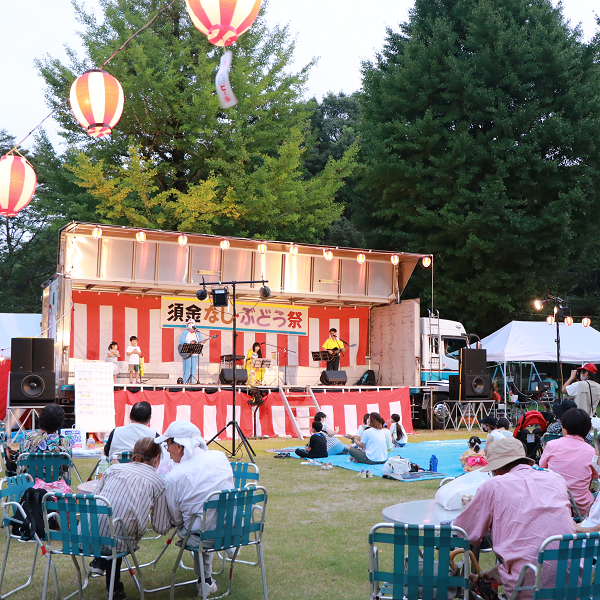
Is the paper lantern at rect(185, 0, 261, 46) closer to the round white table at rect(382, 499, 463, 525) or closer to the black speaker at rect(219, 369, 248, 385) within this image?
the round white table at rect(382, 499, 463, 525)

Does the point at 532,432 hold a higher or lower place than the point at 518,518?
lower

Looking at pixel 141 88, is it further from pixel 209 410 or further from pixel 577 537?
pixel 577 537

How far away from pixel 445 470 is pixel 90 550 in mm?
6995

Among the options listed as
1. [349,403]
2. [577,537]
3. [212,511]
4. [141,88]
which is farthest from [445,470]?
[141,88]

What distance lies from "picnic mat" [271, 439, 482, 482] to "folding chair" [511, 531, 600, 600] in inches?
245

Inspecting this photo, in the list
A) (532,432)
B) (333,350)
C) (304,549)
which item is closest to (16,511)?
(304,549)

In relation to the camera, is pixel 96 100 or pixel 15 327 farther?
pixel 15 327

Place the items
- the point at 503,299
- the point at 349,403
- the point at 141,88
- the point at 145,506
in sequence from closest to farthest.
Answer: the point at 145,506 < the point at 349,403 < the point at 141,88 < the point at 503,299

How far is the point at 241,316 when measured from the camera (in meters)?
17.1

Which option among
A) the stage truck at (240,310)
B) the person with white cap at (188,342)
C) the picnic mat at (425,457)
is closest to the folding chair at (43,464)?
the picnic mat at (425,457)

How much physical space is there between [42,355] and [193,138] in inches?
341

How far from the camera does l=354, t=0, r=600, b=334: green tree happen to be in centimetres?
1856

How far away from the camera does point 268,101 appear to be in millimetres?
19562

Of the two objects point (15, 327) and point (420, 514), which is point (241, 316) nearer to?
point (15, 327)
